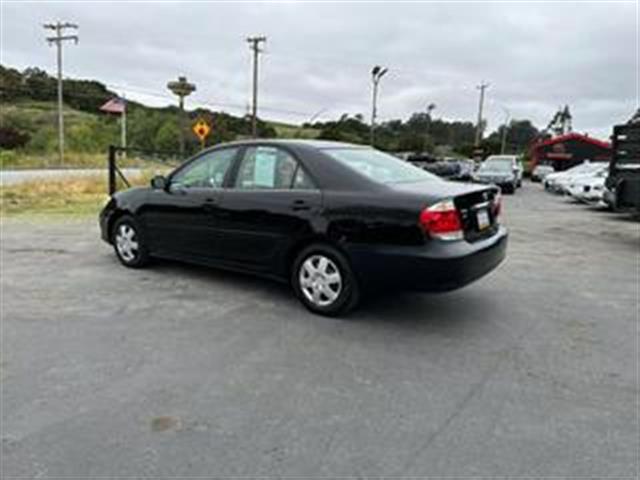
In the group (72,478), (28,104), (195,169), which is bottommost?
(72,478)

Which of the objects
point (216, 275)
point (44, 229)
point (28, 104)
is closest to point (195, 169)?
point (216, 275)

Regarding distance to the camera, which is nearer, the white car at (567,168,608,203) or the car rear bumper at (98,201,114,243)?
the car rear bumper at (98,201,114,243)

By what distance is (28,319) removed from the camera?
5.05 meters

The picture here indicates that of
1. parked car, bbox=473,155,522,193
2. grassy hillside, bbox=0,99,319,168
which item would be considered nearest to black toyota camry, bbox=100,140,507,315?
parked car, bbox=473,155,522,193

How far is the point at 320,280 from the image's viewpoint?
524 cm

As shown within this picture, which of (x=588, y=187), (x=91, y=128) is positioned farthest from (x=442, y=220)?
(x=91, y=128)

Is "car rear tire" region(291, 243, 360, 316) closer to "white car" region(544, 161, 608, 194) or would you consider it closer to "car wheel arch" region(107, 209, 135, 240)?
"car wheel arch" region(107, 209, 135, 240)

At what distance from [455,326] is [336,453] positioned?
7.58 feet

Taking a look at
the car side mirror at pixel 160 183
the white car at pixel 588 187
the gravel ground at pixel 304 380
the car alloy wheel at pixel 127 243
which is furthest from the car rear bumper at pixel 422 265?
the white car at pixel 588 187

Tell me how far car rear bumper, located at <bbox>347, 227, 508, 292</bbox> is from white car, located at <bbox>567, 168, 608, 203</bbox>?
48.3ft

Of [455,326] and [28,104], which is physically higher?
[28,104]

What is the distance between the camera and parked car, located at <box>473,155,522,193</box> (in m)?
24.0

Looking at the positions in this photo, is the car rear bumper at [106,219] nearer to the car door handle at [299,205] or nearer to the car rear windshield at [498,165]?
the car door handle at [299,205]

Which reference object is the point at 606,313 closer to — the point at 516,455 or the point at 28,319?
the point at 516,455
